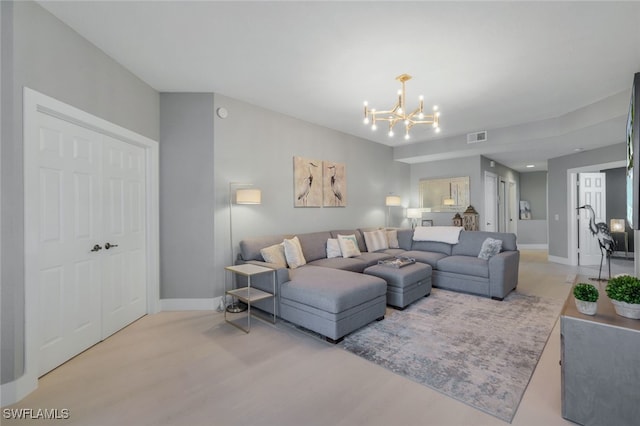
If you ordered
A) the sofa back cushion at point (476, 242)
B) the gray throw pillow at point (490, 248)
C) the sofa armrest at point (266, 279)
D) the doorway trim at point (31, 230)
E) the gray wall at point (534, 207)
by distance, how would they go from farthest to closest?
the gray wall at point (534, 207), the sofa back cushion at point (476, 242), the gray throw pillow at point (490, 248), the sofa armrest at point (266, 279), the doorway trim at point (31, 230)

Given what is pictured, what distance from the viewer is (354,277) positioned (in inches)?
124

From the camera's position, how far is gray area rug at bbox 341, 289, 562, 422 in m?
1.99

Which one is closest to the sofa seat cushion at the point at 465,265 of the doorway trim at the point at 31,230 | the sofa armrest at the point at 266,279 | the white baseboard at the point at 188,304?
the sofa armrest at the point at 266,279

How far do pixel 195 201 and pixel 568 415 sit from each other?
387 cm

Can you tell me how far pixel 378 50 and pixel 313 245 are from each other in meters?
2.78

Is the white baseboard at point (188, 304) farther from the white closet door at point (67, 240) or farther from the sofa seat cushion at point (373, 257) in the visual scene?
the sofa seat cushion at point (373, 257)

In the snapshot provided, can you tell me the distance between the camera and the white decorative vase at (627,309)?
1562mm

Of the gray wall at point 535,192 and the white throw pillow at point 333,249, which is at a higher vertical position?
the gray wall at point 535,192

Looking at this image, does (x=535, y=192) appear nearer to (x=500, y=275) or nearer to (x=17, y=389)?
(x=500, y=275)

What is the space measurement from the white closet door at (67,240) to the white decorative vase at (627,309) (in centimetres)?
384

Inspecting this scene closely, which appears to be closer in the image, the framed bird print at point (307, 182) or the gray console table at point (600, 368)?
the gray console table at point (600, 368)

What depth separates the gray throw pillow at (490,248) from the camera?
424cm

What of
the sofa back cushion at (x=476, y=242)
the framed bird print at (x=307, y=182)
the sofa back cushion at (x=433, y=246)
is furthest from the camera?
the sofa back cushion at (x=433, y=246)

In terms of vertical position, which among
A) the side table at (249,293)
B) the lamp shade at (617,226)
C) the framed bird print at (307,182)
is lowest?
the side table at (249,293)
